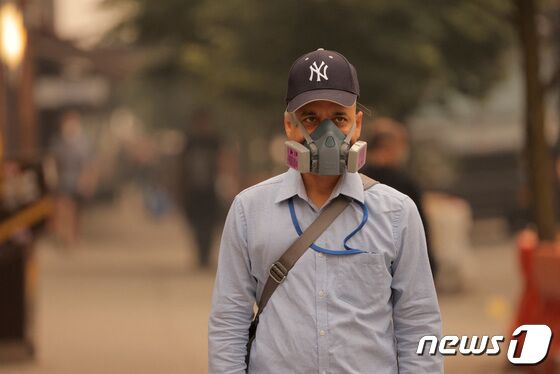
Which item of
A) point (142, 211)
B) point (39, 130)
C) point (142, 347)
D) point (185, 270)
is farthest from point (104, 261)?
point (142, 211)

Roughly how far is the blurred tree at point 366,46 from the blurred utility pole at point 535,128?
5.24 metres

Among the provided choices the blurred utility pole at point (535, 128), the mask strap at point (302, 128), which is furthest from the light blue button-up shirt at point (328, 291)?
the blurred utility pole at point (535, 128)

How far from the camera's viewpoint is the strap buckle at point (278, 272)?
13.7 ft

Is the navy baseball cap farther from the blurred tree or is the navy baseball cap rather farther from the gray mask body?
the blurred tree

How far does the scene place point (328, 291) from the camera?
4.14 meters

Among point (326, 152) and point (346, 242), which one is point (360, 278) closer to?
point (346, 242)

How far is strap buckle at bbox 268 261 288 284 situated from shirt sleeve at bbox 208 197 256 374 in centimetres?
14

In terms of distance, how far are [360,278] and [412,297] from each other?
169 mm

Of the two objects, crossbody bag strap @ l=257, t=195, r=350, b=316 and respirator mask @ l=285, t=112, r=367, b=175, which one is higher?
respirator mask @ l=285, t=112, r=367, b=175

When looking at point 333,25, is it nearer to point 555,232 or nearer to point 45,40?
point 555,232

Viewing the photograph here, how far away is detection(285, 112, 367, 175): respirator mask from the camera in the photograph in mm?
4156

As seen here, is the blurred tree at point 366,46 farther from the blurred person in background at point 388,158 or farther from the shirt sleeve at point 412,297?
the shirt sleeve at point 412,297

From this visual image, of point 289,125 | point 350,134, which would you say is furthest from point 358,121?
point 289,125

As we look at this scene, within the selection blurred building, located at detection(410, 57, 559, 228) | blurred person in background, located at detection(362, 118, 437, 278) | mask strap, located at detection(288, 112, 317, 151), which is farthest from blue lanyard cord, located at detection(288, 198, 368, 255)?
blurred building, located at detection(410, 57, 559, 228)
